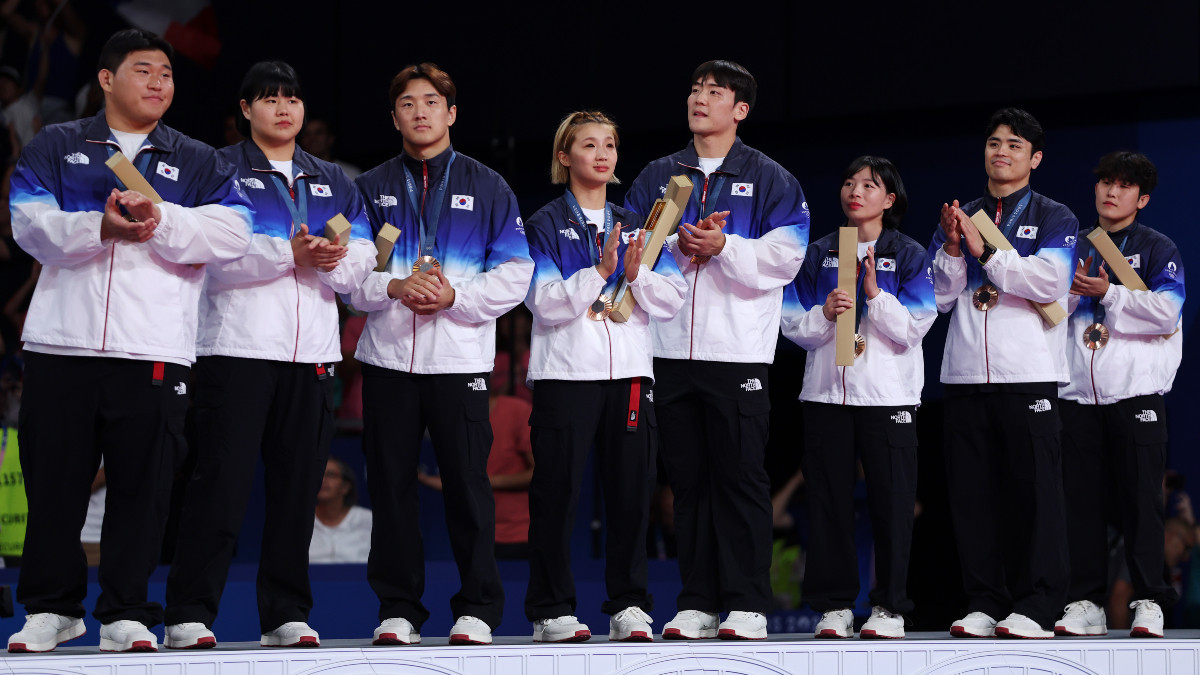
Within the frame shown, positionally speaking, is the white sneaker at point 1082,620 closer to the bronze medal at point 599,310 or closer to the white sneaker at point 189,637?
the bronze medal at point 599,310

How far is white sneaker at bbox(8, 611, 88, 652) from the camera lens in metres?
3.77

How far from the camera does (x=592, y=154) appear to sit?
4410 mm

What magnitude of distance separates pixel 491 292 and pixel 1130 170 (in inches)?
107

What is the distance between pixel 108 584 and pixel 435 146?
1.76 meters

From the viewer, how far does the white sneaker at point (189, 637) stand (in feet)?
12.9

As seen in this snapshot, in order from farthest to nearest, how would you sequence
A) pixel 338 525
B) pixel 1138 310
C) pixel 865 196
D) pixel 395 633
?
pixel 338 525 < pixel 1138 310 < pixel 865 196 < pixel 395 633

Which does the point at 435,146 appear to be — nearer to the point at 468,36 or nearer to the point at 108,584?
the point at 108,584

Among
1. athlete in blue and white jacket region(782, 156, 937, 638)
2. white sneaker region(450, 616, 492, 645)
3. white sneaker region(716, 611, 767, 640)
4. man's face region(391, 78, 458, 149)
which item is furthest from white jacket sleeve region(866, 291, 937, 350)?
white sneaker region(450, 616, 492, 645)

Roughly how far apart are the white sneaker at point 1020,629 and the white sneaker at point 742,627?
0.89m

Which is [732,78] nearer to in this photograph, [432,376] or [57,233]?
[432,376]

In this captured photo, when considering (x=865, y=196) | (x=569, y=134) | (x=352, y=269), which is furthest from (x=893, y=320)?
(x=352, y=269)

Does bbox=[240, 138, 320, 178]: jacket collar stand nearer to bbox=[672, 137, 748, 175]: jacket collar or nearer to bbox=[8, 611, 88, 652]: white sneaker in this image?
bbox=[672, 137, 748, 175]: jacket collar

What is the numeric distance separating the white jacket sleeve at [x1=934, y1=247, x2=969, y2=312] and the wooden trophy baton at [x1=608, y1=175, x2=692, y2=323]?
109cm

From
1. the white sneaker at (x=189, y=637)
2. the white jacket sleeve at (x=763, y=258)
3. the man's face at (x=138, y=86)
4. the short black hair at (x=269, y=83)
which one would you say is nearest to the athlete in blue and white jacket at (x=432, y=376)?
the short black hair at (x=269, y=83)
